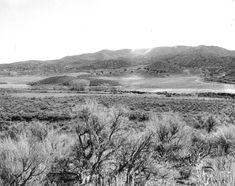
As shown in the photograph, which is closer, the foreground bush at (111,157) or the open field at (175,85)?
the foreground bush at (111,157)

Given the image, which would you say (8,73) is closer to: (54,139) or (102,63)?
(102,63)

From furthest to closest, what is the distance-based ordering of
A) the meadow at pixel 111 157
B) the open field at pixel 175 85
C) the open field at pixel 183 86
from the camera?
the open field at pixel 175 85 → the open field at pixel 183 86 → the meadow at pixel 111 157

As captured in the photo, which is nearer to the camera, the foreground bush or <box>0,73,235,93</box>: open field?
the foreground bush

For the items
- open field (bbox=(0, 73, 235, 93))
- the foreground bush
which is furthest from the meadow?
open field (bbox=(0, 73, 235, 93))

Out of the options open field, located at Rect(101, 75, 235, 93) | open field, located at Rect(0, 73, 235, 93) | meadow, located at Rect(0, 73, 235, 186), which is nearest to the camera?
meadow, located at Rect(0, 73, 235, 186)

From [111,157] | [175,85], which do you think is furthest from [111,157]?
[175,85]

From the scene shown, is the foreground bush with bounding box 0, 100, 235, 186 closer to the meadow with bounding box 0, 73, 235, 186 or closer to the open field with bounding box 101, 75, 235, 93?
the meadow with bounding box 0, 73, 235, 186

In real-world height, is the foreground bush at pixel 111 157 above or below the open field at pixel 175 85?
above

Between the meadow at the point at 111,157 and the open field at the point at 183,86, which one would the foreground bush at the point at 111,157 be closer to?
the meadow at the point at 111,157

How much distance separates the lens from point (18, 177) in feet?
20.5

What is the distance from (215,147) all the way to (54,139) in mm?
7995

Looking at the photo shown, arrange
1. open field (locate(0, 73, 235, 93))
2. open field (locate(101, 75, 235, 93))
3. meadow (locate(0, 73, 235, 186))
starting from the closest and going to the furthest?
meadow (locate(0, 73, 235, 186)) → open field (locate(101, 75, 235, 93)) → open field (locate(0, 73, 235, 93))

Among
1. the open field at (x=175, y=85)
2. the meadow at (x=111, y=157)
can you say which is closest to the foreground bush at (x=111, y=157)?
the meadow at (x=111, y=157)

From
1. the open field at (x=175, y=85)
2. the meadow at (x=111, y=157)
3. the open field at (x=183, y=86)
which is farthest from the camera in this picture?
the open field at (x=175, y=85)
